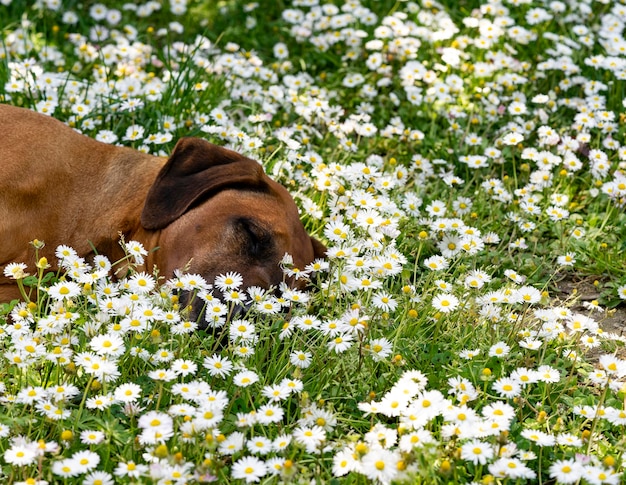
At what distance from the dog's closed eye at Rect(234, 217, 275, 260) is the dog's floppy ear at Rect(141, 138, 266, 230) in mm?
254

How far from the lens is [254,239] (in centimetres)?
415

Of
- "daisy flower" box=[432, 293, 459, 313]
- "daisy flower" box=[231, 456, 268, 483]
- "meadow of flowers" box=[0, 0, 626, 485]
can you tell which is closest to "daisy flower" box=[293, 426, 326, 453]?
"meadow of flowers" box=[0, 0, 626, 485]

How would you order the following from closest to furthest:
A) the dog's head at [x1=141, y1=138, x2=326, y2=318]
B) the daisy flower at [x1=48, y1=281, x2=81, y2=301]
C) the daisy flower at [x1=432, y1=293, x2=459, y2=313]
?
the daisy flower at [x1=48, y1=281, x2=81, y2=301] → the daisy flower at [x1=432, y1=293, x2=459, y2=313] → the dog's head at [x1=141, y1=138, x2=326, y2=318]

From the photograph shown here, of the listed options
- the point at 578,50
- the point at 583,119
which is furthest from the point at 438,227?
the point at 578,50

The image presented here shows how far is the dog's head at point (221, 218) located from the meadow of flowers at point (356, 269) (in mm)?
148

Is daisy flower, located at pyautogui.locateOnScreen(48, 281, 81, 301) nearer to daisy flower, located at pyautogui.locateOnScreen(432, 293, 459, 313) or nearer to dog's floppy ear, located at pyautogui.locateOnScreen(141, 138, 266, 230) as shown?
dog's floppy ear, located at pyautogui.locateOnScreen(141, 138, 266, 230)

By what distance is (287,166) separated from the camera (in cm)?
514

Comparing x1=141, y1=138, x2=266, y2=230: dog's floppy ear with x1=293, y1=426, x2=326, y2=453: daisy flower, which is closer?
x1=293, y1=426, x2=326, y2=453: daisy flower

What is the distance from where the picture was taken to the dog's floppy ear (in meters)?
4.25

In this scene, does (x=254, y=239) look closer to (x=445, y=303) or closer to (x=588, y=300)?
(x=445, y=303)

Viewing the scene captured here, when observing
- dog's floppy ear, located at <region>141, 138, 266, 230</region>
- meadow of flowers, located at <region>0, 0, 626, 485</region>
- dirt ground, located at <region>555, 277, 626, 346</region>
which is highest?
dog's floppy ear, located at <region>141, 138, 266, 230</region>

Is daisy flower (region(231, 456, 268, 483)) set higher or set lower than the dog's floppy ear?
lower

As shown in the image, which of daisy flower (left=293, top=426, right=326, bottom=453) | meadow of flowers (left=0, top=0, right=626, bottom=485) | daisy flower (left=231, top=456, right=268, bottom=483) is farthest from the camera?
meadow of flowers (left=0, top=0, right=626, bottom=485)

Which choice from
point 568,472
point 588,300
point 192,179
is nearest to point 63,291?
point 192,179
